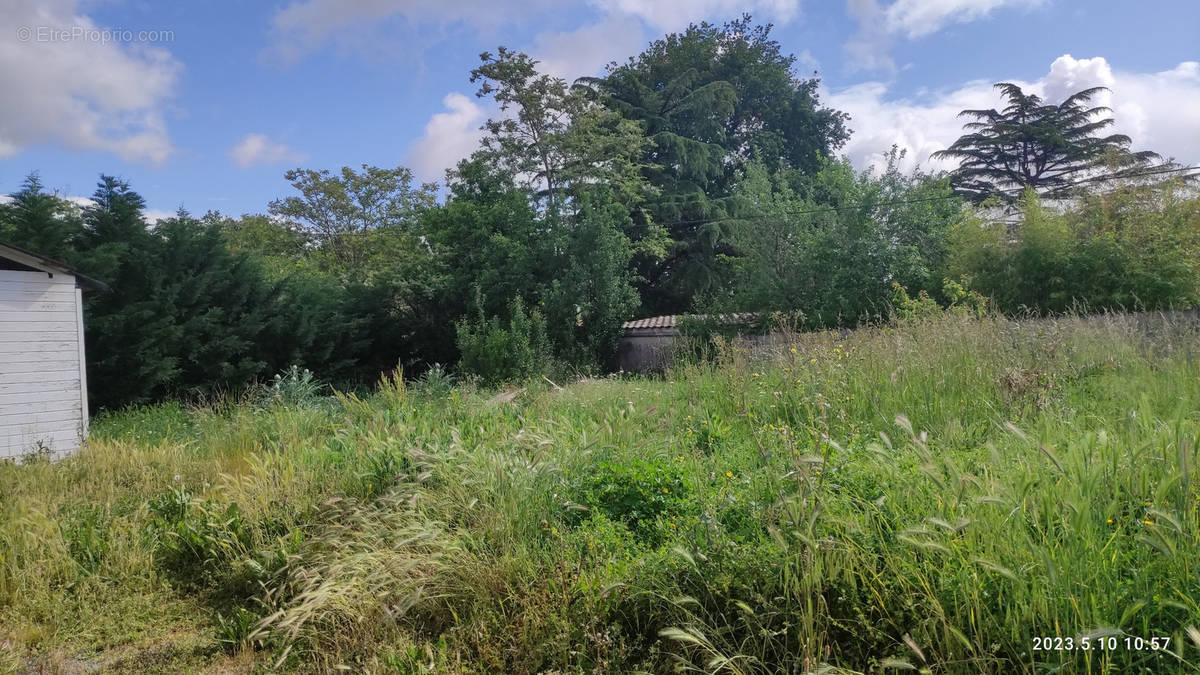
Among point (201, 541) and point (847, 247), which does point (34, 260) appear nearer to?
point (201, 541)

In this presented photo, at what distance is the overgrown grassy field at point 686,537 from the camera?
2029 millimetres

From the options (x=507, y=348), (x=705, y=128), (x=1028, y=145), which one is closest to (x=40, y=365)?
(x=507, y=348)

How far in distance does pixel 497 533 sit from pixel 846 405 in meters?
2.99

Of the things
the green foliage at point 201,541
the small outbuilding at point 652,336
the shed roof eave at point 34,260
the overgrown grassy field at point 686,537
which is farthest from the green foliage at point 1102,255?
the shed roof eave at point 34,260

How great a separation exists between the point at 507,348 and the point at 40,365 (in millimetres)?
8240

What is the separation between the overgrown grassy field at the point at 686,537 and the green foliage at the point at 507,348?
8625 mm

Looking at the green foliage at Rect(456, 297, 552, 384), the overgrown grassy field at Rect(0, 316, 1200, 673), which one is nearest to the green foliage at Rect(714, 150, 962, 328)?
the green foliage at Rect(456, 297, 552, 384)

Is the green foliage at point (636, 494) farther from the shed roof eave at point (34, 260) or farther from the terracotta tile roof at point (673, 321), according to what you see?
the terracotta tile roof at point (673, 321)

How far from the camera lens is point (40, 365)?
8352 millimetres

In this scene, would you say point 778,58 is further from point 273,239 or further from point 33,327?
point 33,327

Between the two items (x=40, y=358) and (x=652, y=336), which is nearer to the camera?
(x=40, y=358)

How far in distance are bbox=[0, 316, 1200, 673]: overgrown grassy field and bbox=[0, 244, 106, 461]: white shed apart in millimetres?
2927

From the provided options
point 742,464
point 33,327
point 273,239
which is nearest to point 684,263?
point 273,239

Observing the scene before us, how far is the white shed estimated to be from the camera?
26.3ft
